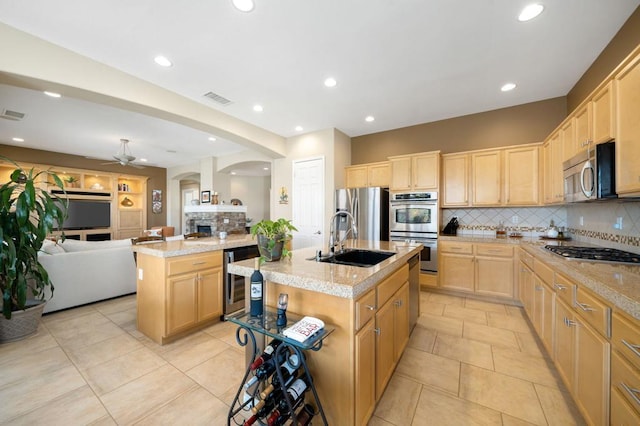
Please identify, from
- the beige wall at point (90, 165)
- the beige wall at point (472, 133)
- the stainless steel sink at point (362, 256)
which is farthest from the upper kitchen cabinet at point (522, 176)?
the beige wall at point (90, 165)

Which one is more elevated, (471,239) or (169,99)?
(169,99)

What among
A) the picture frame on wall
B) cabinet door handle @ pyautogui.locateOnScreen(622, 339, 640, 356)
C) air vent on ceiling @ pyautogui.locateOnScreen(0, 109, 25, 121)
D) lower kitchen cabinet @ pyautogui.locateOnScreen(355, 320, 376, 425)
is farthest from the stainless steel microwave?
the picture frame on wall

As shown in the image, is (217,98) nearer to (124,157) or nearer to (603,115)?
(124,157)

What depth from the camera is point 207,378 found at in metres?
1.91

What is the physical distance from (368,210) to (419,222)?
859 millimetres

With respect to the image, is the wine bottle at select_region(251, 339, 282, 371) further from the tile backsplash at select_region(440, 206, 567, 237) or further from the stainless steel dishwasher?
the tile backsplash at select_region(440, 206, 567, 237)

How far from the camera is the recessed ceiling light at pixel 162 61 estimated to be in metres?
2.50

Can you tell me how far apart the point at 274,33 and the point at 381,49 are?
3.44 feet

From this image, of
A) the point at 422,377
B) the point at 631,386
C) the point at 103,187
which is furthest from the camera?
the point at 103,187

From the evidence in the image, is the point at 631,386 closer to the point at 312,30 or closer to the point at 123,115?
the point at 312,30

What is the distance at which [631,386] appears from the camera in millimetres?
1011

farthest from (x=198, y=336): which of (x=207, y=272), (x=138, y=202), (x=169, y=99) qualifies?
(x=138, y=202)

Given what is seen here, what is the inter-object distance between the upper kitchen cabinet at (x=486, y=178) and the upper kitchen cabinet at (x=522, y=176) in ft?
0.31

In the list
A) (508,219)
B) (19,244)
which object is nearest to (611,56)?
(508,219)
